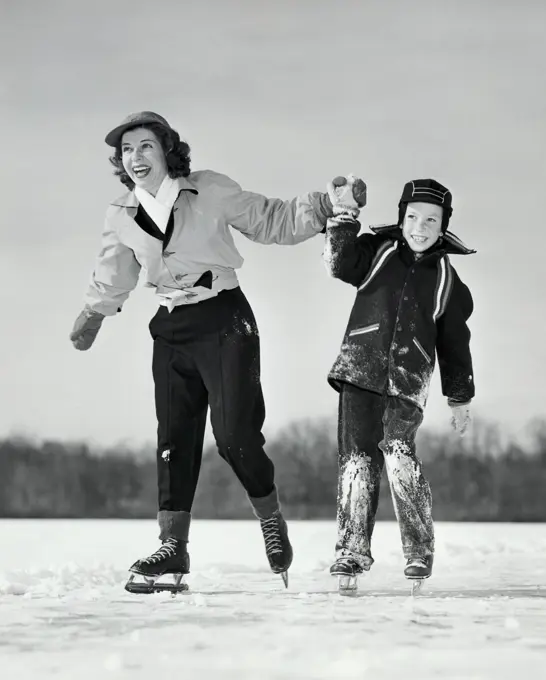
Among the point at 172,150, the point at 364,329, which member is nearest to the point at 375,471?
the point at 364,329

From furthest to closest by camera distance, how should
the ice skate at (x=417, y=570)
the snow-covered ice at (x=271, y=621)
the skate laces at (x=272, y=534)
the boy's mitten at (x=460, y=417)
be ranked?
1. the boy's mitten at (x=460, y=417)
2. the skate laces at (x=272, y=534)
3. the ice skate at (x=417, y=570)
4. the snow-covered ice at (x=271, y=621)

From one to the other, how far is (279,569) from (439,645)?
887 mm

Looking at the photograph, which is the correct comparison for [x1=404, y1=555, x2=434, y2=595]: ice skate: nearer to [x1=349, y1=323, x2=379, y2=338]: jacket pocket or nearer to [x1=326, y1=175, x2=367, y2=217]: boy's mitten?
[x1=349, y1=323, x2=379, y2=338]: jacket pocket

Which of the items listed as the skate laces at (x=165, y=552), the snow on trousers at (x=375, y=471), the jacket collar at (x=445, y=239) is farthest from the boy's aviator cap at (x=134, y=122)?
the skate laces at (x=165, y=552)

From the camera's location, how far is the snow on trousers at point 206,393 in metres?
2.60

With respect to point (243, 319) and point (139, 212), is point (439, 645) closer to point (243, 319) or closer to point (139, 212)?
point (243, 319)

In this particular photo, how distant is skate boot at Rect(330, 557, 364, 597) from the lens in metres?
2.55

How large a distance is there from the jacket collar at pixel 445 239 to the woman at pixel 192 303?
200 millimetres

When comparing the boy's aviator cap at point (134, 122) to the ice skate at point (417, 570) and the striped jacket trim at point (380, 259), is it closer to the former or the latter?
the striped jacket trim at point (380, 259)

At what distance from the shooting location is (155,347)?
275 cm

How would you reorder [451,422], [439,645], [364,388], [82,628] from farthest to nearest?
[451,422], [364,388], [82,628], [439,645]

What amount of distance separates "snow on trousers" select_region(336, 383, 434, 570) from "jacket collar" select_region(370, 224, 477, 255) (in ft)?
1.44

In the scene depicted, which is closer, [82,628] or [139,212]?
[82,628]

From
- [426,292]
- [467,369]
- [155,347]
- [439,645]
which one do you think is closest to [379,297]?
[426,292]
